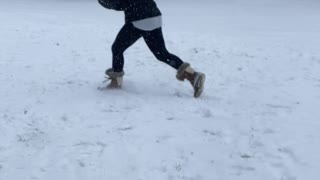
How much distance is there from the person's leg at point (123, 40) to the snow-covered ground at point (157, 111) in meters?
0.34

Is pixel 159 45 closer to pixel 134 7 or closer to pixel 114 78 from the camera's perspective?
pixel 134 7

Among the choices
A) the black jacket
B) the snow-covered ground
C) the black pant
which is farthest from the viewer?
the black pant

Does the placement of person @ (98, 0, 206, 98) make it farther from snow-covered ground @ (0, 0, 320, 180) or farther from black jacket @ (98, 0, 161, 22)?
snow-covered ground @ (0, 0, 320, 180)

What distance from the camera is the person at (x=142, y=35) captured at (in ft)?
20.9

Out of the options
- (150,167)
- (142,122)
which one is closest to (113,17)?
(142,122)

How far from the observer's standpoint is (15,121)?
18.5 feet

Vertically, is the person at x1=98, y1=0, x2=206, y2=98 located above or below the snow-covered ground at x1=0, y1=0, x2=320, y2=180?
above

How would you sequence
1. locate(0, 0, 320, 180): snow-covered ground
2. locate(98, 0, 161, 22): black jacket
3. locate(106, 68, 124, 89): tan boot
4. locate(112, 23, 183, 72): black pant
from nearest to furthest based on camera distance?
locate(0, 0, 320, 180): snow-covered ground
locate(98, 0, 161, 22): black jacket
locate(112, 23, 183, 72): black pant
locate(106, 68, 124, 89): tan boot

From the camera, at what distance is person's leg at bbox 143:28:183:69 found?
6516 millimetres

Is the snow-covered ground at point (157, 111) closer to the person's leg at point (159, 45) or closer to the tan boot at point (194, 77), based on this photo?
the tan boot at point (194, 77)

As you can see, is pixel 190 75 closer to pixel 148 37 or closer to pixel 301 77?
pixel 148 37

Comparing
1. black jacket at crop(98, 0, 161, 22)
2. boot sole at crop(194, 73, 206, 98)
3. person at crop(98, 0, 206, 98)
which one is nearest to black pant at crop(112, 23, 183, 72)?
person at crop(98, 0, 206, 98)

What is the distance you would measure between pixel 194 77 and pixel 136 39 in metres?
0.80

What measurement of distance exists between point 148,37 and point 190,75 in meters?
0.66
